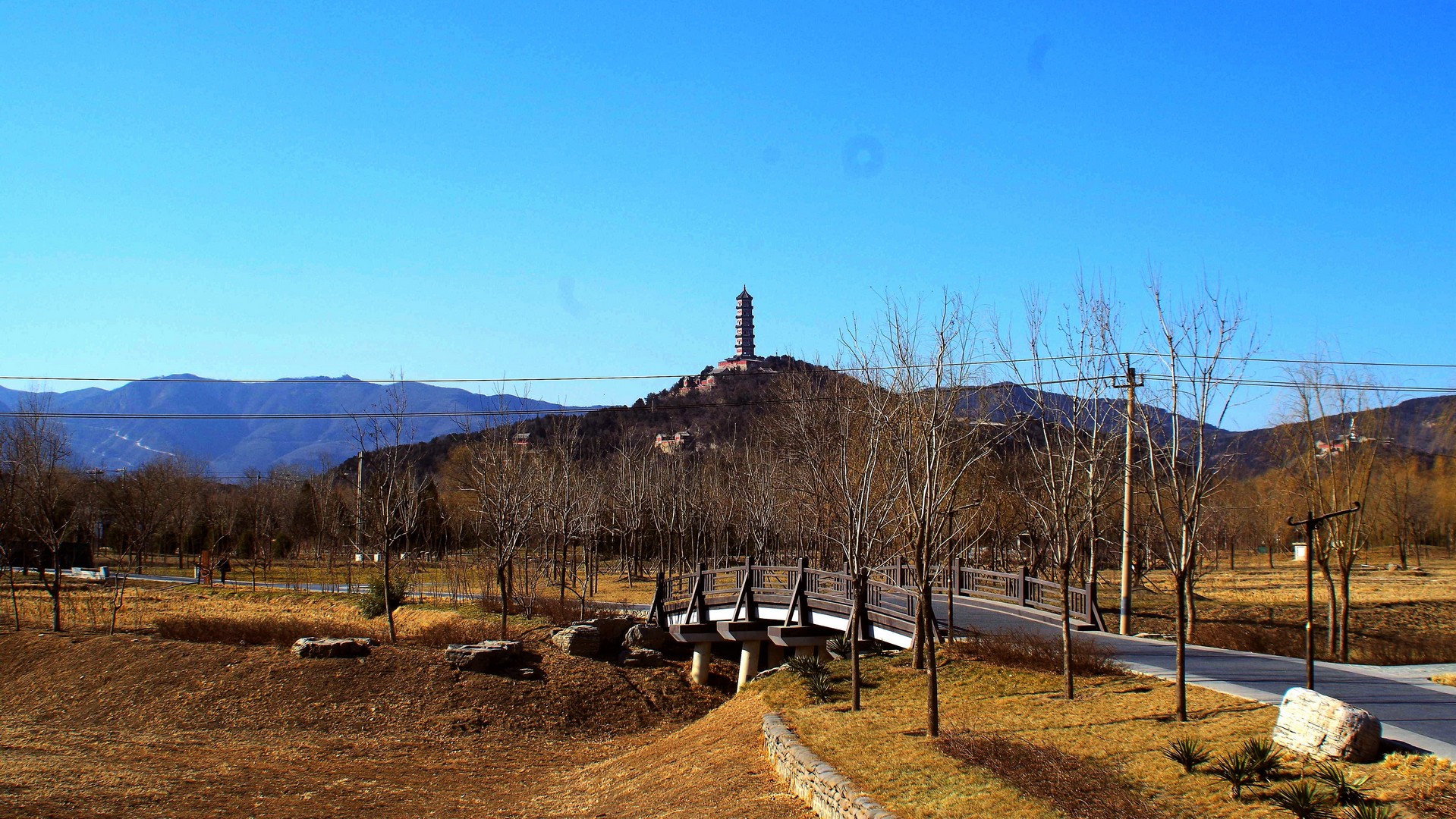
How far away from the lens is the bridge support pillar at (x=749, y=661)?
22219 mm

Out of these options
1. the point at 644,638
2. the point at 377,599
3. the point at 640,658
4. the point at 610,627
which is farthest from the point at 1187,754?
the point at 377,599

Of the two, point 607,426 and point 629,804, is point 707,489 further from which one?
point 607,426

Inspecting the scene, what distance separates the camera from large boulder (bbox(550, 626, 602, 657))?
931 inches

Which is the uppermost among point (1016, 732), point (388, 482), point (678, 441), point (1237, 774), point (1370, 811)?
point (678, 441)

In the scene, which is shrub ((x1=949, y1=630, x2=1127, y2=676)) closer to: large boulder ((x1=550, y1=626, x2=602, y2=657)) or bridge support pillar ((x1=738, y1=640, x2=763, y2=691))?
bridge support pillar ((x1=738, y1=640, x2=763, y2=691))

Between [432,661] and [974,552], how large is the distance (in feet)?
69.3

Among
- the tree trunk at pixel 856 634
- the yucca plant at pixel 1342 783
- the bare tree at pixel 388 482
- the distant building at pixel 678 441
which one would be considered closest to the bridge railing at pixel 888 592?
the tree trunk at pixel 856 634

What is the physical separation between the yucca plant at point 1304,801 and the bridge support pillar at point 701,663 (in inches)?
671

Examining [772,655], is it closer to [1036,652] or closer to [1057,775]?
[1036,652]

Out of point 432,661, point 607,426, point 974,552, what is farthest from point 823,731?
point 607,426

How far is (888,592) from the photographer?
2230cm

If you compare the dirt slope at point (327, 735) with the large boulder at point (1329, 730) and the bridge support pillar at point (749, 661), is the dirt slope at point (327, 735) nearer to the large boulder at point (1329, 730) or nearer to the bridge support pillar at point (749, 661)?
the bridge support pillar at point (749, 661)

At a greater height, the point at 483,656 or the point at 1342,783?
the point at 1342,783

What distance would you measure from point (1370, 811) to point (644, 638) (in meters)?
19.8
